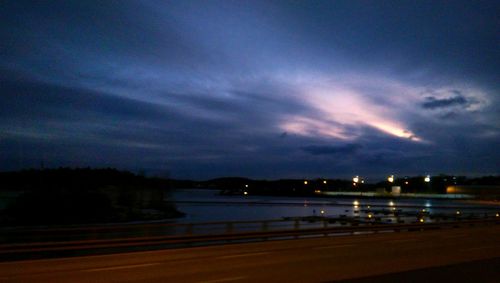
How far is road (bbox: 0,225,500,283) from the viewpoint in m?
15.5

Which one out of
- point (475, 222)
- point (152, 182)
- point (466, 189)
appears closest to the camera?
point (475, 222)

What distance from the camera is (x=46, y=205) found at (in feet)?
246

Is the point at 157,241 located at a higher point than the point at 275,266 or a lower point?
lower

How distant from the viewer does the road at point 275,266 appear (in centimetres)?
1552

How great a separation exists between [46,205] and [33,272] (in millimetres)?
61191

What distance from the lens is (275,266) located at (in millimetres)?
18328

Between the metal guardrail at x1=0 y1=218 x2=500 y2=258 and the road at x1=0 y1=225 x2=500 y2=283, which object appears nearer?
the road at x1=0 y1=225 x2=500 y2=283

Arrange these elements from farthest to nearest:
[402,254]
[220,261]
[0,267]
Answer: [402,254]
[220,261]
[0,267]

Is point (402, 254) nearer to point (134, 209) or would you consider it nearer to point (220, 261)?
point (220, 261)

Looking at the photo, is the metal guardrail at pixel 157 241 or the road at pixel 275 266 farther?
the metal guardrail at pixel 157 241

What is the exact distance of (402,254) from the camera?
2220cm

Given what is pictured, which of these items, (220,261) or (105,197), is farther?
(105,197)

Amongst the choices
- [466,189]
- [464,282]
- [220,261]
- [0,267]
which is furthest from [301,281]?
[466,189]

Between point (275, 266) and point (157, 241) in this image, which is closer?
point (275, 266)
